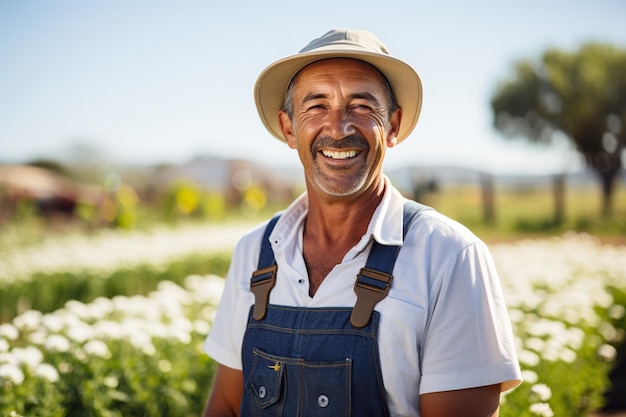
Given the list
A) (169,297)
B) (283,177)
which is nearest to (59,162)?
(283,177)

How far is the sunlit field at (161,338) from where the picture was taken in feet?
9.59

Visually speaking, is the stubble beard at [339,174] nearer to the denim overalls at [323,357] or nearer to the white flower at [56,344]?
the denim overalls at [323,357]

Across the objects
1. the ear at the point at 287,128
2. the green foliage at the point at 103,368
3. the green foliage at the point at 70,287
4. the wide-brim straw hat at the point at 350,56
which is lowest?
the green foliage at the point at 70,287

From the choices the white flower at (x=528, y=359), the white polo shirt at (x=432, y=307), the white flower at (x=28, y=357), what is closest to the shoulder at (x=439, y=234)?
the white polo shirt at (x=432, y=307)

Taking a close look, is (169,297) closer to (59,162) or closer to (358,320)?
(358,320)

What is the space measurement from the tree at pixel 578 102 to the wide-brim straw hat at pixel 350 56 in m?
25.8

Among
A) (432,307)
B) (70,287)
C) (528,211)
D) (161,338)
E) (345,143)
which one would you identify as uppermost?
(345,143)

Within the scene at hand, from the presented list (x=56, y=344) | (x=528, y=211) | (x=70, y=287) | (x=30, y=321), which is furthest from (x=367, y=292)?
(x=528, y=211)

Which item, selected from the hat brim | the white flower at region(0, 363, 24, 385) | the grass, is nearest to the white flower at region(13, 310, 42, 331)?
the white flower at region(0, 363, 24, 385)

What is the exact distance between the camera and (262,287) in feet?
6.75

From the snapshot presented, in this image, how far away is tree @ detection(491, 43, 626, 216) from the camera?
26359 millimetres

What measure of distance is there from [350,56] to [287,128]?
1.33 feet

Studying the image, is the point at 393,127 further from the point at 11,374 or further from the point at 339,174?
the point at 11,374

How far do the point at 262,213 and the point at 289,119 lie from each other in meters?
21.1
